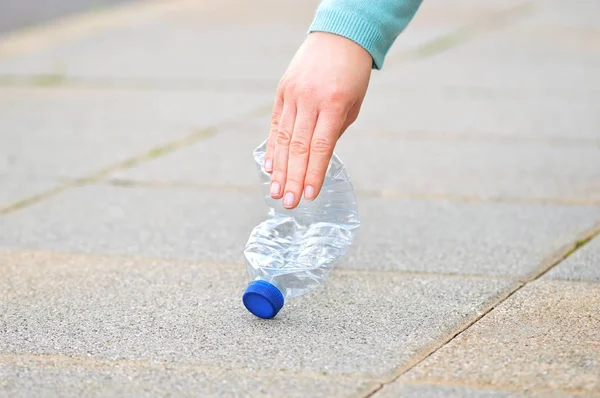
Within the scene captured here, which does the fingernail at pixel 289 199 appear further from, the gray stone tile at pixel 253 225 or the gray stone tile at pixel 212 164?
the gray stone tile at pixel 212 164

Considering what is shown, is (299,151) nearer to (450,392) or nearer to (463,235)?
(450,392)

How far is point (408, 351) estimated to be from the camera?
9.89ft

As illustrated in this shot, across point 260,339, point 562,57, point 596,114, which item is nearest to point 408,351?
point 260,339

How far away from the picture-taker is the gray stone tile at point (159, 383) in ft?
8.93

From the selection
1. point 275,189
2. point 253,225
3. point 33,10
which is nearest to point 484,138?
point 253,225

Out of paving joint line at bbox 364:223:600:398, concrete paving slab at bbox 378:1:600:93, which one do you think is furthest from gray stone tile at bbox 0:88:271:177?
paving joint line at bbox 364:223:600:398

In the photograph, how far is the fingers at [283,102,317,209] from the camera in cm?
286

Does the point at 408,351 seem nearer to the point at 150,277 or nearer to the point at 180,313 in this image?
the point at 180,313

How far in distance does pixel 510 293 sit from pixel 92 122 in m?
3.78

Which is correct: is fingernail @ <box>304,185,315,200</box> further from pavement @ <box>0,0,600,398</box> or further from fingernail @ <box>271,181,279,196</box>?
pavement @ <box>0,0,600,398</box>

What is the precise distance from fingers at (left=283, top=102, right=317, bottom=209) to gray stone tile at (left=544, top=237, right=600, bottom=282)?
1235mm

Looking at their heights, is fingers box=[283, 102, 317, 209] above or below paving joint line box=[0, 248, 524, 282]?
above

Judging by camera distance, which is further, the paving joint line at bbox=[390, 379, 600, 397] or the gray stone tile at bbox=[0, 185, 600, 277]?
the gray stone tile at bbox=[0, 185, 600, 277]

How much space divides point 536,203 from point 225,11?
24.8 ft
